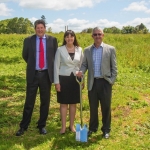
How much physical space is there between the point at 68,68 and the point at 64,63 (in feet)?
0.36

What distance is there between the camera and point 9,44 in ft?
67.7

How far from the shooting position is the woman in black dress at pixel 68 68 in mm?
4398

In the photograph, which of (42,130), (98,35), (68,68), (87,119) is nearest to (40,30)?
(68,68)

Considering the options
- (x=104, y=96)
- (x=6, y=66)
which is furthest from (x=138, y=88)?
(x=6, y=66)

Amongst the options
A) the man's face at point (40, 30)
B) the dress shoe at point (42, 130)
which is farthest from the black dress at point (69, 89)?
the dress shoe at point (42, 130)

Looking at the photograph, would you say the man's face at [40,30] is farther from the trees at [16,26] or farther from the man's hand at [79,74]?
the trees at [16,26]

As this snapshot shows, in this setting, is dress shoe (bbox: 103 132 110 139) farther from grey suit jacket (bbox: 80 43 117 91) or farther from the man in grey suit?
grey suit jacket (bbox: 80 43 117 91)

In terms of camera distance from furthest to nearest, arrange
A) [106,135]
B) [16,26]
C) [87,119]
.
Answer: [16,26] < [87,119] < [106,135]

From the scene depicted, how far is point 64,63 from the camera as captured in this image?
443 centimetres

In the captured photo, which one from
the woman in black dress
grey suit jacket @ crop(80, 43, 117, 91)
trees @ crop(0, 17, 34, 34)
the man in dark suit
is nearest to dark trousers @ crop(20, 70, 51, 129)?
the man in dark suit

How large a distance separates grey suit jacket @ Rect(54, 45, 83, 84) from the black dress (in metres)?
0.07

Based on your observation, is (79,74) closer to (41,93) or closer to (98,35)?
(98,35)

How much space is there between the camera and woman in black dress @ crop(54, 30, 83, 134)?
4.40 m

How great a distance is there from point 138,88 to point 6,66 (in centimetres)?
658
